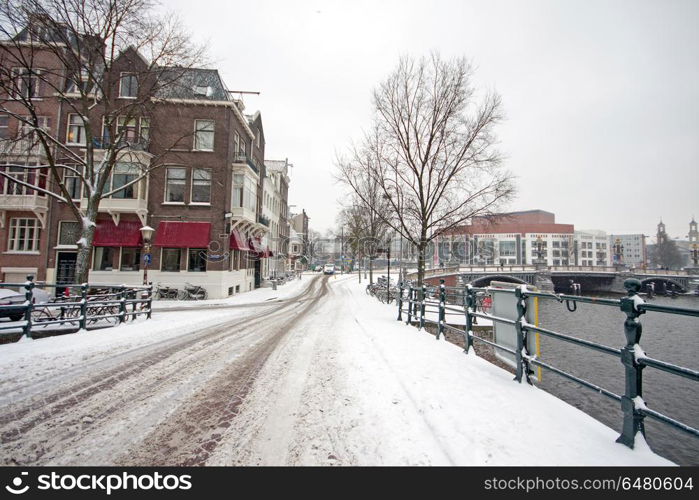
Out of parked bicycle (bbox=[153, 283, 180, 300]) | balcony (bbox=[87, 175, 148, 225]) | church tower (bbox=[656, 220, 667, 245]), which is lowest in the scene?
parked bicycle (bbox=[153, 283, 180, 300])

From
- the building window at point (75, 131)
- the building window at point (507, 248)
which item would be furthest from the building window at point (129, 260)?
the building window at point (507, 248)

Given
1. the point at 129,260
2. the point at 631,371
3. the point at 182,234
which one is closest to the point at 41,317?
the point at 182,234

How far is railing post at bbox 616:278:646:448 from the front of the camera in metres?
2.49

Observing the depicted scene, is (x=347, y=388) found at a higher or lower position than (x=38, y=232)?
lower

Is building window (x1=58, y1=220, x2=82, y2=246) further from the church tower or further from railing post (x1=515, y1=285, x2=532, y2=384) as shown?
the church tower

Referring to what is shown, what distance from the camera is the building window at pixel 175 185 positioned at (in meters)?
20.3

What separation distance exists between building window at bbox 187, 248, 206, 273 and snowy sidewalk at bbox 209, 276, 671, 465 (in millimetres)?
17105

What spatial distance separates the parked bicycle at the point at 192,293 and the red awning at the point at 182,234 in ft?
8.81

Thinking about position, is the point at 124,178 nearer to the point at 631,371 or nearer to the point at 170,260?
the point at 170,260

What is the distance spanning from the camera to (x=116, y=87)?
2017 cm

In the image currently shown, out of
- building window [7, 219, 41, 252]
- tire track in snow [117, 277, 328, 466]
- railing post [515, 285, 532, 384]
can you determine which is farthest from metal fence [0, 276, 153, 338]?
building window [7, 219, 41, 252]
